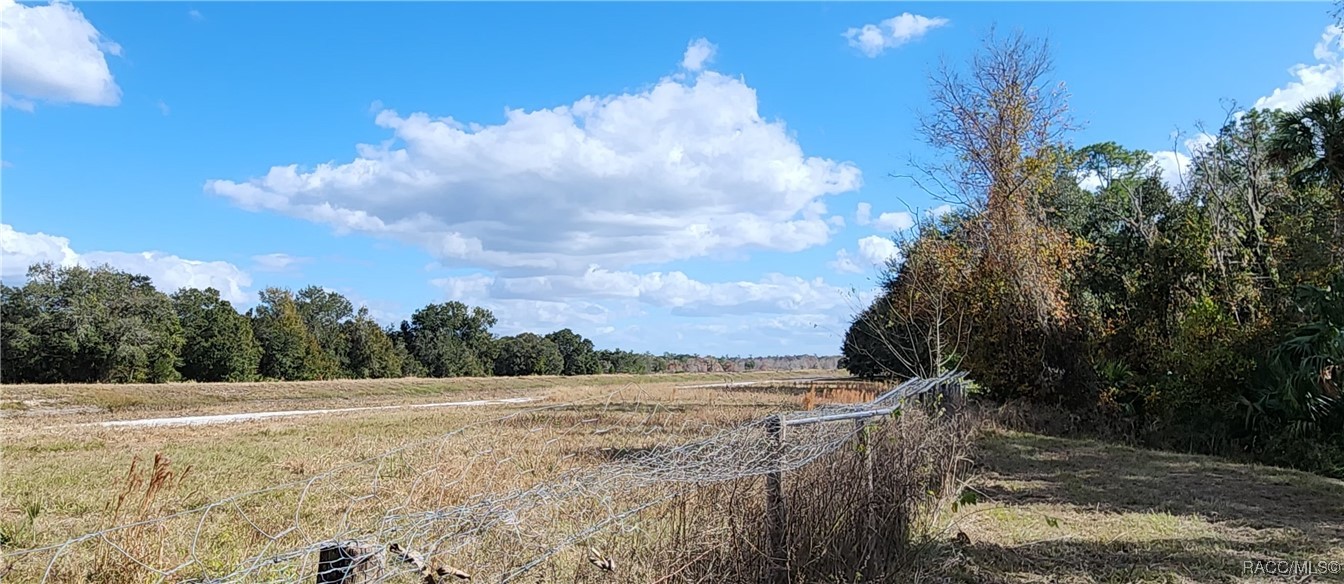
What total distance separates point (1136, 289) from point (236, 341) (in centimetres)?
4501

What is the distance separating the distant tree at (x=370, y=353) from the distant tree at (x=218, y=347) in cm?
779

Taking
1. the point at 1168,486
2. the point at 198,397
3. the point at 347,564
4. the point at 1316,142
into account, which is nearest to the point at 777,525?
the point at 347,564

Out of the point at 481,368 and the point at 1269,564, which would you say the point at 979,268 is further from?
the point at 481,368

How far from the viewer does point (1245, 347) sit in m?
10.9

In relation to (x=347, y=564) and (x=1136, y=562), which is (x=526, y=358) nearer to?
(x=1136, y=562)

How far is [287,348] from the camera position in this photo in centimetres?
4844

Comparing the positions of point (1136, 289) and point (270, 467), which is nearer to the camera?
point (270, 467)

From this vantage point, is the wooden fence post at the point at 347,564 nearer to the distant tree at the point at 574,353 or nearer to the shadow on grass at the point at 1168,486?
the shadow on grass at the point at 1168,486

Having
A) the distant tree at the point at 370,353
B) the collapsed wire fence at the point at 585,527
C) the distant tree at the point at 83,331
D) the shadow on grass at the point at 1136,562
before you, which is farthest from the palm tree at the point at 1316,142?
the distant tree at the point at 370,353

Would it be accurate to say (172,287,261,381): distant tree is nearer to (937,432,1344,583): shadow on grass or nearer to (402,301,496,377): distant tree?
(402,301,496,377): distant tree

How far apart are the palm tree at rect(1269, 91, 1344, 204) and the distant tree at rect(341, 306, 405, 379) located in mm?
50359

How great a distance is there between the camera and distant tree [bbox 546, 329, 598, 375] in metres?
63.3

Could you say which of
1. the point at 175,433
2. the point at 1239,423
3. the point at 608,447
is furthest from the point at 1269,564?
the point at 175,433

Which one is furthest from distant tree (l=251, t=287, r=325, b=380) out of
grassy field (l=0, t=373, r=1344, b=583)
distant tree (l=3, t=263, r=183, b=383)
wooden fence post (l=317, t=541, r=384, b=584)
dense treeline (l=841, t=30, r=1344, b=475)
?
wooden fence post (l=317, t=541, r=384, b=584)
